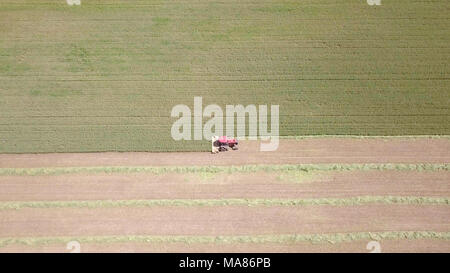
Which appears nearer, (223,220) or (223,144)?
(223,220)

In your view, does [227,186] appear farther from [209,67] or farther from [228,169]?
[209,67]

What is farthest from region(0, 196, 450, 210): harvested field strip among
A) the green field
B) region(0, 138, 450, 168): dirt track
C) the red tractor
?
the green field

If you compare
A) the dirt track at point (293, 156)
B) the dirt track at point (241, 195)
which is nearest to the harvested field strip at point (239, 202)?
the dirt track at point (241, 195)

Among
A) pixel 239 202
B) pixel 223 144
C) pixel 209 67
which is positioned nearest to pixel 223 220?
pixel 239 202

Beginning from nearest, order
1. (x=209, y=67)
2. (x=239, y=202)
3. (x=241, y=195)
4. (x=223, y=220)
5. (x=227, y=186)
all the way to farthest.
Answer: (x=223, y=220) → (x=239, y=202) → (x=241, y=195) → (x=227, y=186) → (x=209, y=67)
